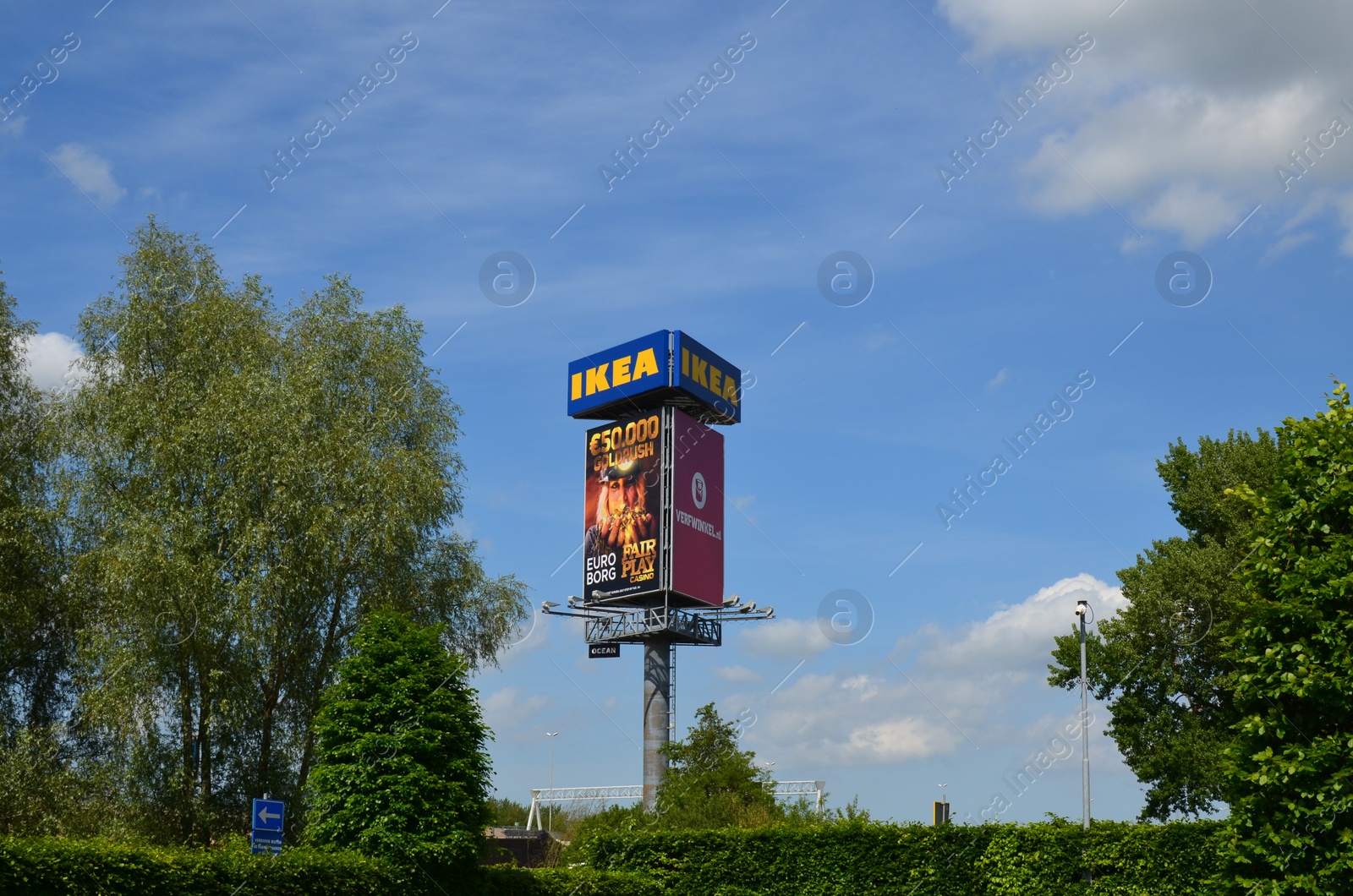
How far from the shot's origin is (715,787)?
49.2 metres

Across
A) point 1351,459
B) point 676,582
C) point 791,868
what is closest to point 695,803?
point 676,582

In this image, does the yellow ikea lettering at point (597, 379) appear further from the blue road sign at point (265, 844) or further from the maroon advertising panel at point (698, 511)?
the blue road sign at point (265, 844)

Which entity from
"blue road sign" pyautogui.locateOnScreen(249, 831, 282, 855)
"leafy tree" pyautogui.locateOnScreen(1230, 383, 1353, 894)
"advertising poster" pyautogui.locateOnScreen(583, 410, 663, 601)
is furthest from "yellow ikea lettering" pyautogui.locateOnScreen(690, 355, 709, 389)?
"leafy tree" pyautogui.locateOnScreen(1230, 383, 1353, 894)

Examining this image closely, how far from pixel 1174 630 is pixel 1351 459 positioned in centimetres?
3202

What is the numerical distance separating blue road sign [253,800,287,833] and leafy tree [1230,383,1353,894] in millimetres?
17145

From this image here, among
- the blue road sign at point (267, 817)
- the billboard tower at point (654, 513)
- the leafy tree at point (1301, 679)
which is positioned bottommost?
the blue road sign at point (267, 817)

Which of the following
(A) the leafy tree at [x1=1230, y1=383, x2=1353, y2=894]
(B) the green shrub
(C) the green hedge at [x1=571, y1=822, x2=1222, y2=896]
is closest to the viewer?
(A) the leafy tree at [x1=1230, y1=383, x2=1353, y2=894]

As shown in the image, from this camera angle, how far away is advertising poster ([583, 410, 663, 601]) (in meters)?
57.8

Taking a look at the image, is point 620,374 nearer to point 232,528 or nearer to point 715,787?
point 715,787

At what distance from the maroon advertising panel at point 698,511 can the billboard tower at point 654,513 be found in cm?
7

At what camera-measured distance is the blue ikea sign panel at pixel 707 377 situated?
5919 centimetres

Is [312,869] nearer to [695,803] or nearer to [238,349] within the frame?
[238,349]

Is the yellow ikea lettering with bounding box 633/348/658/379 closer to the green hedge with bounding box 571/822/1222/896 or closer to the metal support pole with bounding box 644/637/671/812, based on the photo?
the metal support pole with bounding box 644/637/671/812

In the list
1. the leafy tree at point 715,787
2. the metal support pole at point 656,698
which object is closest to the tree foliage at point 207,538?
the leafy tree at point 715,787
